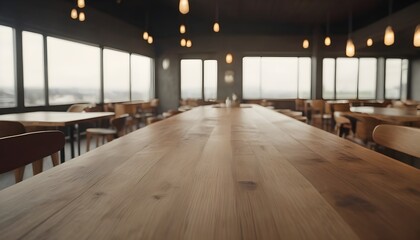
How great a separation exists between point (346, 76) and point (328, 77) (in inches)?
26.3

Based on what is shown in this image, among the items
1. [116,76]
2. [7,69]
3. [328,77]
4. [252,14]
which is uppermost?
[252,14]

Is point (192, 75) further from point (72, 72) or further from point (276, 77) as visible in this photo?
point (72, 72)

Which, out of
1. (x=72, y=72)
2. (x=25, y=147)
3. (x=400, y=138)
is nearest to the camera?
(x=25, y=147)

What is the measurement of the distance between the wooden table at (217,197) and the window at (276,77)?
417 inches

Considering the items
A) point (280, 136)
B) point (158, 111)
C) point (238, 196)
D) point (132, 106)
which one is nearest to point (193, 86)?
point (158, 111)

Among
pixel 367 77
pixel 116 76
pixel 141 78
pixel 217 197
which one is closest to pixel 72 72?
pixel 116 76

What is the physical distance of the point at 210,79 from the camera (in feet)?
38.2

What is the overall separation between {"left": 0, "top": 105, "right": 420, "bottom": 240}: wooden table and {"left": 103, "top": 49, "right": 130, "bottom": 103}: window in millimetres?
7942

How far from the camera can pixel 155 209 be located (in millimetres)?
669

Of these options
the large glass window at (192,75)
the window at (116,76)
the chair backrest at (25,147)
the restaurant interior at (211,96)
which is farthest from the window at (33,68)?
the large glass window at (192,75)

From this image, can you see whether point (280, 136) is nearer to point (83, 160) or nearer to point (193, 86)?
point (83, 160)

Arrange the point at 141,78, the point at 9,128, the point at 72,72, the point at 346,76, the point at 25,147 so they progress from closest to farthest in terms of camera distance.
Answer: the point at 25,147 → the point at 9,128 → the point at 72,72 → the point at 141,78 → the point at 346,76

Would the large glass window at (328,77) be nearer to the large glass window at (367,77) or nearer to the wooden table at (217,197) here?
the large glass window at (367,77)

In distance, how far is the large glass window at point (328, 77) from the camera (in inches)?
450
